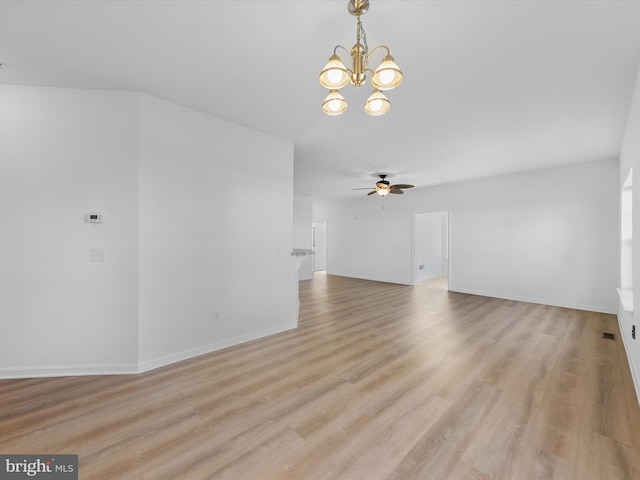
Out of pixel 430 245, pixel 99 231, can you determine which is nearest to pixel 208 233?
pixel 99 231

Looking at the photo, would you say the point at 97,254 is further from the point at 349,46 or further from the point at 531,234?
the point at 531,234

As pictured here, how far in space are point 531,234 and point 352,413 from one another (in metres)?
5.91

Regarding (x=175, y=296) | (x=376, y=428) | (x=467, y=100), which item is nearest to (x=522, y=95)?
(x=467, y=100)

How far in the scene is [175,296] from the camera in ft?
9.91

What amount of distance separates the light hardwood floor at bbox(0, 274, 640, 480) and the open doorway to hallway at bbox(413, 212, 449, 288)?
15.5 ft

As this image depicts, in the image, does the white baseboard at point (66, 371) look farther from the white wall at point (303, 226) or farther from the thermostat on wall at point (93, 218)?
the white wall at point (303, 226)

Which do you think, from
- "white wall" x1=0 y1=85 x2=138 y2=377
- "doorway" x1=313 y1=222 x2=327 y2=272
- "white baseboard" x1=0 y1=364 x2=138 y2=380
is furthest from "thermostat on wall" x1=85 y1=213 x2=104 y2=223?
"doorway" x1=313 y1=222 x2=327 y2=272

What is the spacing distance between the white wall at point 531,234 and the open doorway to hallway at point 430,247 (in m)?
0.43

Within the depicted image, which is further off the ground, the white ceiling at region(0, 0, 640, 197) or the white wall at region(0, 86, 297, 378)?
the white ceiling at region(0, 0, 640, 197)

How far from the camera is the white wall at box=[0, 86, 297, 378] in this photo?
2615 mm

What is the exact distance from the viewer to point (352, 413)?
2119 mm

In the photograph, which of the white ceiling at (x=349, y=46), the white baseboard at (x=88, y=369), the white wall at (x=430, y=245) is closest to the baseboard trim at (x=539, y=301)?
the white wall at (x=430, y=245)

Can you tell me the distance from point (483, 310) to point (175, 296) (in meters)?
5.40

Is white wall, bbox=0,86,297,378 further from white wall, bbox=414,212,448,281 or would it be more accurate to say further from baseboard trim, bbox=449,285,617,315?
white wall, bbox=414,212,448,281
